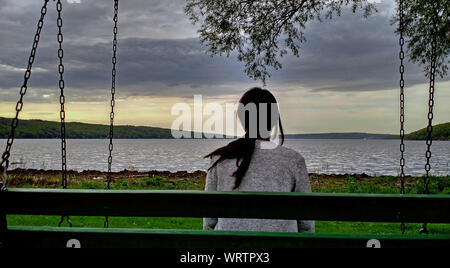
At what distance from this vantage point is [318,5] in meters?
10.1

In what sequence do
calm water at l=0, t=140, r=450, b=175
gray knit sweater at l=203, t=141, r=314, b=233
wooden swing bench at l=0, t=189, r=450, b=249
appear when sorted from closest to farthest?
wooden swing bench at l=0, t=189, r=450, b=249, gray knit sweater at l=203, t=141, r=314, b=233, calm water at l=0, t=140, r=450, b=175

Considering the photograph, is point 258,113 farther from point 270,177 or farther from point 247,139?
point 270,177

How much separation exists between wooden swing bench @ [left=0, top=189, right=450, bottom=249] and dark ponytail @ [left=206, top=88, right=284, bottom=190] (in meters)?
0.24

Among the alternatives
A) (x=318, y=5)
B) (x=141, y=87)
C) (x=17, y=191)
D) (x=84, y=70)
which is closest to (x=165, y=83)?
(x=141, y=87)

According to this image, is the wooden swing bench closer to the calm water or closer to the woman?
the woman

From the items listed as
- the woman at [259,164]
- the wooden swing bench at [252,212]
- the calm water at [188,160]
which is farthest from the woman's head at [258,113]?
the calm water at [188,160]

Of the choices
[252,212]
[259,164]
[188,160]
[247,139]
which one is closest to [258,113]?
[247,139]

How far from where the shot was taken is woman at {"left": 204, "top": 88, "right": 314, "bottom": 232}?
111 inches

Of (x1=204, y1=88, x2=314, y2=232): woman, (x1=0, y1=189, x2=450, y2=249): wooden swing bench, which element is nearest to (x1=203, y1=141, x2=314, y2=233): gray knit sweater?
(x1=204, y1=88, x2=314, y2=232): woman

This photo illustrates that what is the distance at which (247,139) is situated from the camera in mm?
2873

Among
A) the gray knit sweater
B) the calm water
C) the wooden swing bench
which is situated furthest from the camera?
the calm water

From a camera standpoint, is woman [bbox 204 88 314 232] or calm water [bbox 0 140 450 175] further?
calm water [bbox 0 140 450 175]
